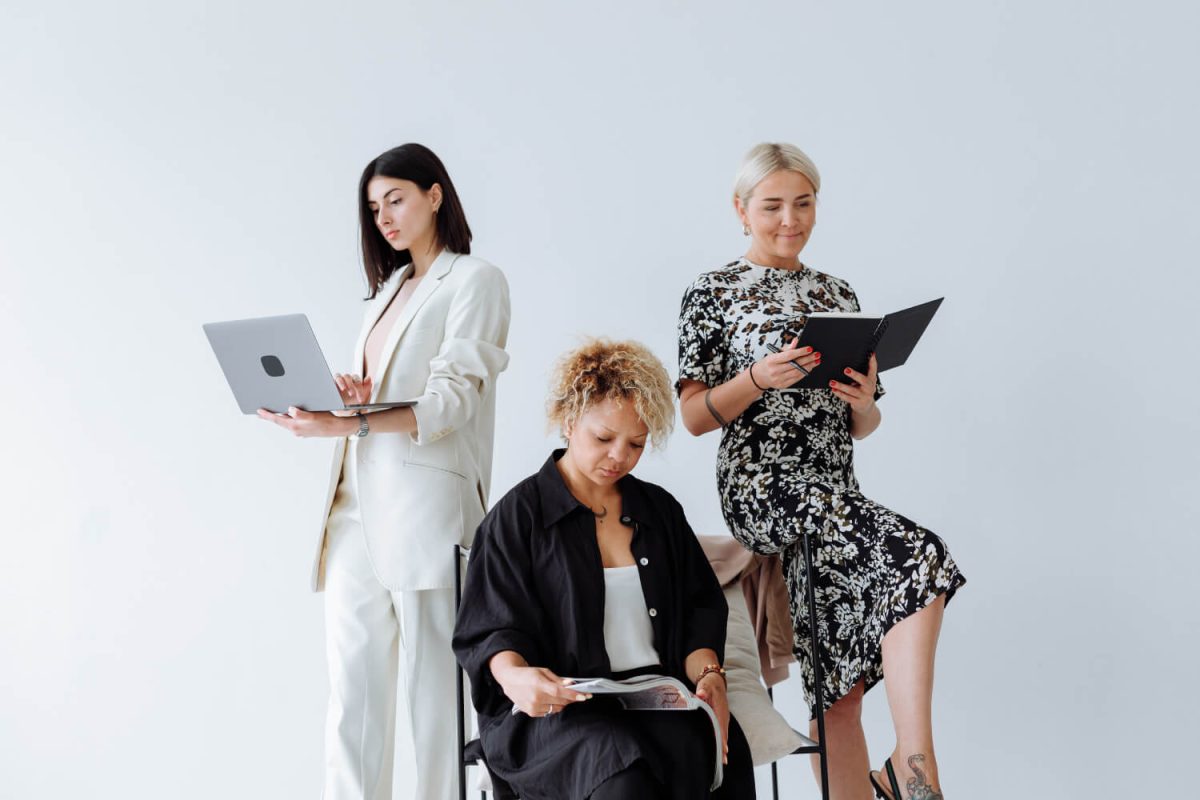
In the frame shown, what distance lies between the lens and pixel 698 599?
7.80 feet

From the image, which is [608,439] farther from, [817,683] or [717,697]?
[817,683]

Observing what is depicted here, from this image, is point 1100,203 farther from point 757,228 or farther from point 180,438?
point 180,438

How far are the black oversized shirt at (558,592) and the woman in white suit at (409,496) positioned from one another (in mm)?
260

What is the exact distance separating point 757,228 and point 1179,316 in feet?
4.92

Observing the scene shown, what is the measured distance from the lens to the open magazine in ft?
6.49

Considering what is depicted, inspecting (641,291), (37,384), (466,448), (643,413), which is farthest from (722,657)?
(37,384)

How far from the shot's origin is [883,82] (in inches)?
143

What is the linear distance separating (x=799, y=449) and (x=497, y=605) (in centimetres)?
76

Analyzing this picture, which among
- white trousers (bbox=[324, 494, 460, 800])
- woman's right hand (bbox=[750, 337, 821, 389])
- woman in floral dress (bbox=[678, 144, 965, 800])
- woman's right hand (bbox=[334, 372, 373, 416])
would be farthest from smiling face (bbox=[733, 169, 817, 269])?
Answer: white trousers (bbox=[324, 494, 460, 800])

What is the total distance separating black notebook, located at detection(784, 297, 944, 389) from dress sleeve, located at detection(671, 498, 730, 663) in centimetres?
38

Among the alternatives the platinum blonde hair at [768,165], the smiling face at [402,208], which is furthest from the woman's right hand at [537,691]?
the platinum blonde hair at [768,165]

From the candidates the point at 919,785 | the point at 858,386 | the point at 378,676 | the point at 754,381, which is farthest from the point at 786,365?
the point at 378,676

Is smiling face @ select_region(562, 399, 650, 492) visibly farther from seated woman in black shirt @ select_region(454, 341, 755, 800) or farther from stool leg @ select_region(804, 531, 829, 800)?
stool leg @ select_region(804, 531, 829, 800)

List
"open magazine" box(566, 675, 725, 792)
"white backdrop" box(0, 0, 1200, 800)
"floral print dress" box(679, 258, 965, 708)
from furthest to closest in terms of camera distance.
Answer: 1. "white backdrop" box(0, 0, 1200, 800)
2. "floral print dress" box(679, 258, 965, 708)
3. "open magazine" box(566, 675, 725, 792)
